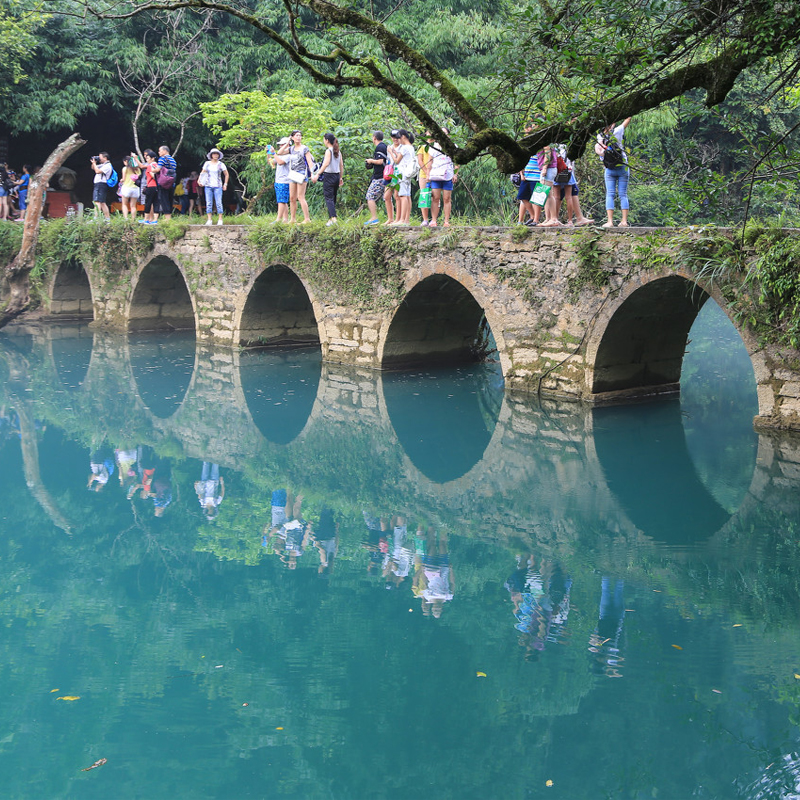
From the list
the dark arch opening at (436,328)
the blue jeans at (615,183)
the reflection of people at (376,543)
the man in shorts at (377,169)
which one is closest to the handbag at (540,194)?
the blue jeans at (615,183)

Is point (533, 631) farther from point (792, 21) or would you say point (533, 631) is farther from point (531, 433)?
point (531, 433)

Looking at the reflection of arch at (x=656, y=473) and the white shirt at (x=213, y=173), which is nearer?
the reflection of arch at (x=656, y=473)

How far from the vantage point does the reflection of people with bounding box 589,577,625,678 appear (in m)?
5.38

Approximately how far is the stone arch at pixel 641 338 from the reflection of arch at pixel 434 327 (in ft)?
8.55

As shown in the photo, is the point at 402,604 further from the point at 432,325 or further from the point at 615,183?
the point at 432,325

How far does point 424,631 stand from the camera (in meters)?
5.87

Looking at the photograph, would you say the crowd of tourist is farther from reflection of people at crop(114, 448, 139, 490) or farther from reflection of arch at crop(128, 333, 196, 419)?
reflection of people at crop(114, 448, 139, 490)

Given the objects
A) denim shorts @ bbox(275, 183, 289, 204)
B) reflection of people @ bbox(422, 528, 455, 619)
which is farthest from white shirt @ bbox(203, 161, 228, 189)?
reflection of people @ bbox(422, 528, 455, 619)

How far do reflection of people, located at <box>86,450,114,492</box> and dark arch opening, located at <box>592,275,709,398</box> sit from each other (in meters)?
5.18

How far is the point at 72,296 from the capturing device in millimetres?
20391

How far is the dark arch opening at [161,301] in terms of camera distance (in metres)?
17.9

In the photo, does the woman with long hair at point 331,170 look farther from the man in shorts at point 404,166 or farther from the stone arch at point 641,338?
the stone arch at point 641,338

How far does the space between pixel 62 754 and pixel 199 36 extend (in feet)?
68.3

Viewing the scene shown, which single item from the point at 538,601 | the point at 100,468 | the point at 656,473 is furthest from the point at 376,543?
the point at 100,468
